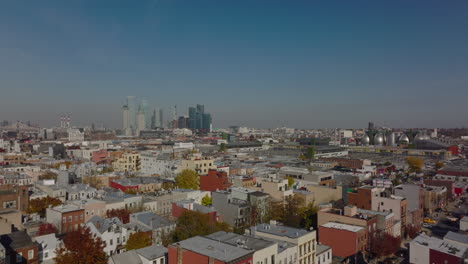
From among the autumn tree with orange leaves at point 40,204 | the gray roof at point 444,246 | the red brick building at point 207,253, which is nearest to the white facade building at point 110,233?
the red brick building at point 207,253

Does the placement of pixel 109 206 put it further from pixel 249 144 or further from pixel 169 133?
pixel 169 133

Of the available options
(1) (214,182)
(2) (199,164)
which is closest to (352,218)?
(1) (214,182)

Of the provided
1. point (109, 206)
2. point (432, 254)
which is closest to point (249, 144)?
point (109, 206)

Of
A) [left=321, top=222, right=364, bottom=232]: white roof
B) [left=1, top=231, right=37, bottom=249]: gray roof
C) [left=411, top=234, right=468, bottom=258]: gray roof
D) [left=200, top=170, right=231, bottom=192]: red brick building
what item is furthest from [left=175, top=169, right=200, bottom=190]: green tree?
[left=411, top=234, right=468, bottom=258]: gray roof

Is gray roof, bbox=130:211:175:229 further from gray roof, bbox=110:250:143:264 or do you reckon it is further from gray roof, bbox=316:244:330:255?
gray roof, bbox=316:244:330:255

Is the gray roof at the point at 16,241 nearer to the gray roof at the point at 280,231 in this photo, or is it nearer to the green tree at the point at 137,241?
the green tree at the point at 137,241

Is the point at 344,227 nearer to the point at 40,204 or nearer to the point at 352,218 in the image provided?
the point at 352,218
